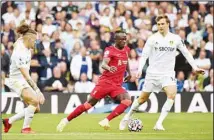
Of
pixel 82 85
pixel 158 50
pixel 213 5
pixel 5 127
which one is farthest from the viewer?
pixel 213 5

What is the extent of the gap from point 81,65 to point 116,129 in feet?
24.7

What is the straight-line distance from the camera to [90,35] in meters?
25.2

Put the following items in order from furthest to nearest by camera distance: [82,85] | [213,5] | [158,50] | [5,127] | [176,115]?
[213,5] → [82,85] → [176,115] → [158,50] → [5,127]

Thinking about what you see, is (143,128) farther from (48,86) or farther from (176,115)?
(48,86)

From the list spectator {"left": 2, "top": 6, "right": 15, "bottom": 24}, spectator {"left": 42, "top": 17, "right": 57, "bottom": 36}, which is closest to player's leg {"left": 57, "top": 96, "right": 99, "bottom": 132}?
spectator {"left": 42, "top": 17, "right": 57, "bottom": 36}

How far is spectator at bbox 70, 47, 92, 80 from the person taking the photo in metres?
24.0

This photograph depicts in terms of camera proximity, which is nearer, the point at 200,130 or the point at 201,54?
the point at 200,130

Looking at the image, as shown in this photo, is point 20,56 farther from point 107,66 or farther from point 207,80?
point 207,80

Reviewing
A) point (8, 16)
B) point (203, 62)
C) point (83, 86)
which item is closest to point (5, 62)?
point (8, 16)

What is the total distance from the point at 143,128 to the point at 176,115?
5488 mm

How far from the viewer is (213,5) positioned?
1070 inches

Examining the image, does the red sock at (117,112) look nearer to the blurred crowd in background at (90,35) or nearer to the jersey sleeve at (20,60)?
the jersey sleeve at (20,60)

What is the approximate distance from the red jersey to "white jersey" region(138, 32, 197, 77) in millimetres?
465

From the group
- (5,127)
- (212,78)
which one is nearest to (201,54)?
(212,78)
